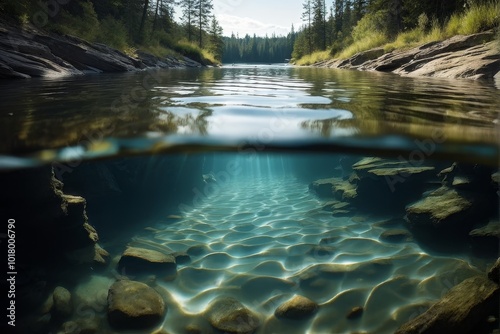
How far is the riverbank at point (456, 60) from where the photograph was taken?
27.4 feet

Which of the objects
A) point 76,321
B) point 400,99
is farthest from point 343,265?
point 76,321

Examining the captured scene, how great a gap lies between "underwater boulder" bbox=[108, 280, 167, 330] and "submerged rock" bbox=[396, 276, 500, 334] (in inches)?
145

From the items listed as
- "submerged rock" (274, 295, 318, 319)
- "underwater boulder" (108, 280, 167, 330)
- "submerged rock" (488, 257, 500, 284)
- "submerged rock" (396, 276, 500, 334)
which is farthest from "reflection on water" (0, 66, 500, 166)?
"submerged rock" (274, 295, 318, 319)

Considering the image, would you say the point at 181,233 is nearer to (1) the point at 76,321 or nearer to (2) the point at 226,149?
(1) the point at 76,321

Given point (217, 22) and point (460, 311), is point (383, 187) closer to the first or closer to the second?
point (460, 311)

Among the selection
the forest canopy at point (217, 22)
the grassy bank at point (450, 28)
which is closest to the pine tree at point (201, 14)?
the forest canopy at point (217, 22)

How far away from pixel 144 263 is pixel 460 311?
5888mm

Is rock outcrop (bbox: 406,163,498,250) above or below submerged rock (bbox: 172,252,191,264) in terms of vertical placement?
above

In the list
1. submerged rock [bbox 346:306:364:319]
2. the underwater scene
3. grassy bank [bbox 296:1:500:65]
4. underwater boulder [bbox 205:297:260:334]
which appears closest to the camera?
the underwater scene

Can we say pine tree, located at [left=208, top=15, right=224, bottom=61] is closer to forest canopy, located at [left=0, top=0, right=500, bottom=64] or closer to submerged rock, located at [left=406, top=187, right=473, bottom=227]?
forest canopy, located at [left=0, top=0, right=500, bottom=64]

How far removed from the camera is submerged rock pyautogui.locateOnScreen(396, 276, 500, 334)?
4184mm

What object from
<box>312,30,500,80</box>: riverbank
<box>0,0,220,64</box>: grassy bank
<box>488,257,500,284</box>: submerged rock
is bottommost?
<box>488,257,500,284</box>: submerged rock

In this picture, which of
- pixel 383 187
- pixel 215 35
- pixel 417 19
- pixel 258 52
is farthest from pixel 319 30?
pixel 258 52

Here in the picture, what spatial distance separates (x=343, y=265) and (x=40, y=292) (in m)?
6.00
